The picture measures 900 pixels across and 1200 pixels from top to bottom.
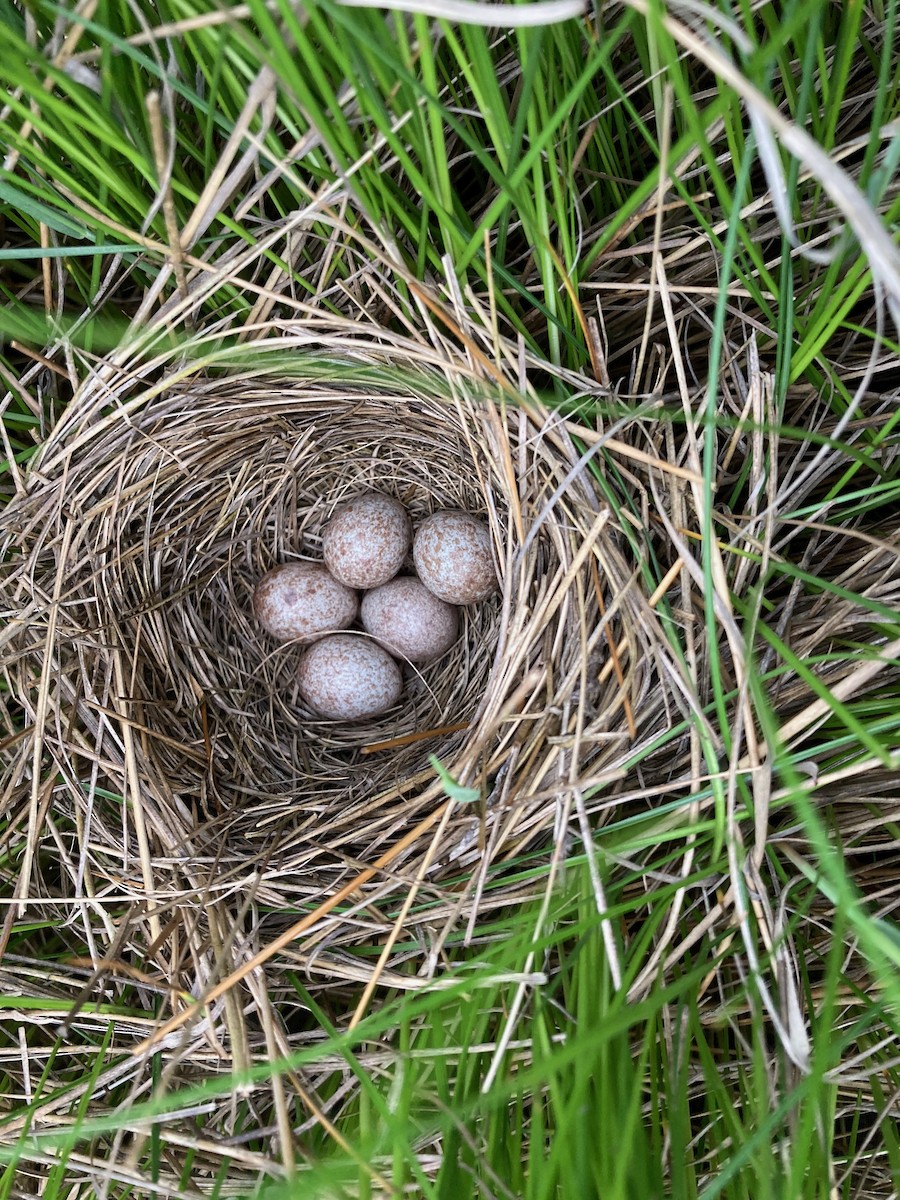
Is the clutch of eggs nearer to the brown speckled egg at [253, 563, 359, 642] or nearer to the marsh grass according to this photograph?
the brown speckled egg at [253, 563, 359, 642]

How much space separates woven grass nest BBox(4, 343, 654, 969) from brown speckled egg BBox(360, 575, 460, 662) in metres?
0.04

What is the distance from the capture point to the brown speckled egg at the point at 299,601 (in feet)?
3.98

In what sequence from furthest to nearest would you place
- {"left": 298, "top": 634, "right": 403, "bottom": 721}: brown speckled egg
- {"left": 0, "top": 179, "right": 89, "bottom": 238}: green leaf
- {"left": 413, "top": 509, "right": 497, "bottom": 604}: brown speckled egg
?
{"left": 298, "top": 634, "right": 403, "bottom": 721}: brown speckled egg → {"left": 413, "top": 509, "right": 497, "bottom": 604}: brown speckled egg → {"left": 0, "top": 179, "right": 89, "bottom": 238}: green leaf

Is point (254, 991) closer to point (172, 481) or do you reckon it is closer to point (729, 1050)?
point (729, 1050)

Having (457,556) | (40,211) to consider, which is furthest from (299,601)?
(40,211)

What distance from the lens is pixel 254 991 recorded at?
0.80 meters

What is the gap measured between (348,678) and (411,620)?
0.13 meters

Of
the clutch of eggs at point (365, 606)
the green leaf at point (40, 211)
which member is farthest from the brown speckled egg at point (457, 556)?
the green leaf at point (40, 211)

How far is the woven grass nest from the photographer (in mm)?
821

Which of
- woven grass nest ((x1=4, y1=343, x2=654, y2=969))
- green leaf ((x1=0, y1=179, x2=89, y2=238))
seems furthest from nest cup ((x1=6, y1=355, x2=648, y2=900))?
green leaf ((x1=0, y1=179, x2=89, y2=238))

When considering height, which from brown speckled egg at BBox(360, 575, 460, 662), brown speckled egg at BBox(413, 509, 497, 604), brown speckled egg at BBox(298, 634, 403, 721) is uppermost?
brown speckled egg at BBox(413, 509, 497, 604)

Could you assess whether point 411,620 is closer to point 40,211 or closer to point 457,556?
point 457,556

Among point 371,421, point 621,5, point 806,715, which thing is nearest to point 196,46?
point 621,5

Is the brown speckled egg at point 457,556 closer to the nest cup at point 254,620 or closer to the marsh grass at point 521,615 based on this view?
the nest cup at point 254,620
